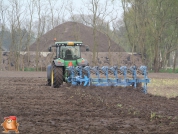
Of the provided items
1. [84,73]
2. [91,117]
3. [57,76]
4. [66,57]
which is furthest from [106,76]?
[91,117]

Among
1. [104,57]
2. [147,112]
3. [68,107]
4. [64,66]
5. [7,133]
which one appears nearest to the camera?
[7,133]

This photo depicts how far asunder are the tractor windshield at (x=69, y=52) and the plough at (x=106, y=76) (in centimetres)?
130

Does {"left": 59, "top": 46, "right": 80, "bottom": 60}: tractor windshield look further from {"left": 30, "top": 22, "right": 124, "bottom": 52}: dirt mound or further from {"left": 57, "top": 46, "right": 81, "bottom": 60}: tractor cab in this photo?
{"left": 30, "top": 22, "right": 124, "bottom": 52}: dirt mound

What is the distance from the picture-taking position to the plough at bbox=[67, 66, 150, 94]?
52.7 feet

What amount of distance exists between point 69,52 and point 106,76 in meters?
3.35

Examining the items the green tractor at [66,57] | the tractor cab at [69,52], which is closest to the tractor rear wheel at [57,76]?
the green tractor at [66,57]

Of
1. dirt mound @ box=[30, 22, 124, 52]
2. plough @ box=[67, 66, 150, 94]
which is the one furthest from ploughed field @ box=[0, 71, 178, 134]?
dirt mound @ box=[30, 22, 124, 52]

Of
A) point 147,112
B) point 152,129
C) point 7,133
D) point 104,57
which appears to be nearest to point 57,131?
point 7,133

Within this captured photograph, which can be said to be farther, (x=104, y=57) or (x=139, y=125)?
(x=104, y=57)

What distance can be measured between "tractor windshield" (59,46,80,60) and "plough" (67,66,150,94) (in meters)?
1.30

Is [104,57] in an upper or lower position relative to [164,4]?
lower

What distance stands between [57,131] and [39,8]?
40270 millimetres

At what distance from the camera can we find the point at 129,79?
53.2 feet

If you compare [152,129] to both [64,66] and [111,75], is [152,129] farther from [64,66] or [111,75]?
[64,66]
